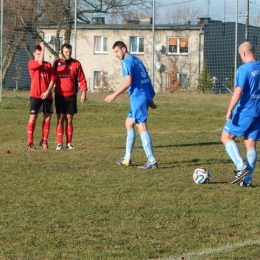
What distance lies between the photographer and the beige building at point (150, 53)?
102ft

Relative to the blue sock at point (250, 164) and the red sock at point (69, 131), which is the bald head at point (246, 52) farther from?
the red sock at point (69, 131)

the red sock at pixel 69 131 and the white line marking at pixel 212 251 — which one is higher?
the red sock at pixel 69 131

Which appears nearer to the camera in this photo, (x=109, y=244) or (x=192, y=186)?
(x=109, y=244)

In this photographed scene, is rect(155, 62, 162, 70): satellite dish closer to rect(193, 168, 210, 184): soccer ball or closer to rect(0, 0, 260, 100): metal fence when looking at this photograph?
rect(0, 0, 260, 100): metal fence

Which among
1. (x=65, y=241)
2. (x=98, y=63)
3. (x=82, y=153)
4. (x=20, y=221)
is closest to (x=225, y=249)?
(x=65, y=241)

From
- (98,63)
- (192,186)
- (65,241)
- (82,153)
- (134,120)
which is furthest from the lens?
(98,63)

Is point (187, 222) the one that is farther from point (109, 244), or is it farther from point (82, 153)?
point (82, 153)

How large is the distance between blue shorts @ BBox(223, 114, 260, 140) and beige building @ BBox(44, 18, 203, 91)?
19.1m

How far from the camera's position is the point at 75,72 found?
13914 mm

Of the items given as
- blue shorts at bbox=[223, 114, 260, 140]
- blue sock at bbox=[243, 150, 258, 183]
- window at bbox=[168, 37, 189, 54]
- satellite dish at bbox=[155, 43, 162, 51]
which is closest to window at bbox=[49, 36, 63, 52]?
satellite dish at bbox=[155, 43, 162, 51]

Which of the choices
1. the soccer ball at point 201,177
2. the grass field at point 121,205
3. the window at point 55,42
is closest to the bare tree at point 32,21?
the window at point 55,42

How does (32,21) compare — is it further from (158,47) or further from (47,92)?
(47,92)

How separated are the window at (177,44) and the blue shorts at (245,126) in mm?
27085

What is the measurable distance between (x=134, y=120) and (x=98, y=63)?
2280 cm
